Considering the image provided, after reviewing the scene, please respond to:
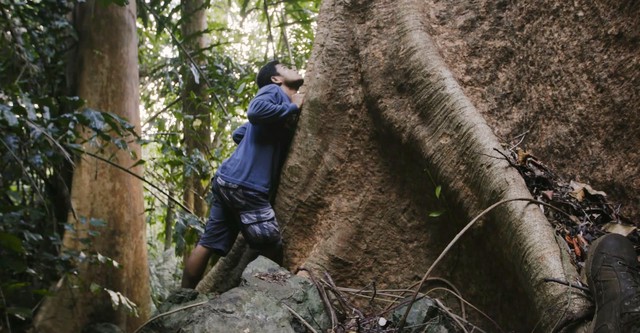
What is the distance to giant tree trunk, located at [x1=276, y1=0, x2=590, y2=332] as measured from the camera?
7.70ft

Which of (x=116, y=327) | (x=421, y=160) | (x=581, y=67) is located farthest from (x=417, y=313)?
(x=116, y=327)

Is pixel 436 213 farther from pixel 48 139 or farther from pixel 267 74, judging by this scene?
pixel 48 139

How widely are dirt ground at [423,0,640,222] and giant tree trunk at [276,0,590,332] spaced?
25 cm

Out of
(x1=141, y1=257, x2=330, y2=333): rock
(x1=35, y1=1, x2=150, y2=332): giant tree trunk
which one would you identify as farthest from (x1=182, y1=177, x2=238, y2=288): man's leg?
(x1=35, y1=1, x2=150, y2=332): giant tree trunk

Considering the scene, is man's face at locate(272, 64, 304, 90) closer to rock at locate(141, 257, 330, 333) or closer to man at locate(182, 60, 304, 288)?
man at locate(182, 60, 304, 288)

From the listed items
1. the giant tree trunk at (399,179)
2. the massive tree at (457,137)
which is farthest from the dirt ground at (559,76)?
the giant tree trunk at (399,179)

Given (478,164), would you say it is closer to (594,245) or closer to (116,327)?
(594,245)

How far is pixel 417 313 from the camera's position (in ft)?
7.70

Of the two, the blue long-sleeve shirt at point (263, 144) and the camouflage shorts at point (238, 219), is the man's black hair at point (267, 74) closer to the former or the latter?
the blue long-sleeve shirt at point (263, 144)

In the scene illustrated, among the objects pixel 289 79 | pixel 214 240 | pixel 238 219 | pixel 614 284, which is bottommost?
pixel 214 240

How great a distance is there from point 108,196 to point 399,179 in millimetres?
2523

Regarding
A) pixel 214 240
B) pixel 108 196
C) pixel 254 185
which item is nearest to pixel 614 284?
pixel 254 185

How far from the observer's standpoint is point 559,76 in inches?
109

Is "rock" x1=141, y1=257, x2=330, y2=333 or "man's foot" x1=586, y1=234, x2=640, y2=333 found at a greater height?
"man's foot" x1=586, y1=234, x2=640, y2=333
